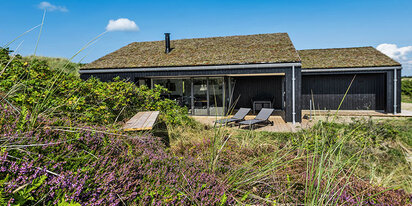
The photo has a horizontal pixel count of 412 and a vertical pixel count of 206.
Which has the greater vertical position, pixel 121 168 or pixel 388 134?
pixel 121 168

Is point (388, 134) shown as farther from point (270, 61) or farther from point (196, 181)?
point (196, 181)

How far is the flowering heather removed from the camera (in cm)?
129

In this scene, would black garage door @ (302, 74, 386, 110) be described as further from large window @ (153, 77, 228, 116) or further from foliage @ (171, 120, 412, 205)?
foliage @ (171, 120, 412, 205)

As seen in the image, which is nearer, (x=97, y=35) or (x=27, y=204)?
(x=27, y=204)

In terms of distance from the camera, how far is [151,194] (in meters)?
1.67

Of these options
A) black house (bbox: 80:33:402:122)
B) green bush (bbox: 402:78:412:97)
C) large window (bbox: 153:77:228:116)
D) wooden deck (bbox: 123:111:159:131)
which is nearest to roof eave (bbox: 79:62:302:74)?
black house (bbox: 80:33:402:122)

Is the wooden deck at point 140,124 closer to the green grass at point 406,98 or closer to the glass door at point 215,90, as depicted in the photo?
the glass door at point 215,90

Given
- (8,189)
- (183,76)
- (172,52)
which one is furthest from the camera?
(172,52)

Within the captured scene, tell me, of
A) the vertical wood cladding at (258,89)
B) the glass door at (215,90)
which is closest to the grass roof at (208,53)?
the glass door at (215,90)

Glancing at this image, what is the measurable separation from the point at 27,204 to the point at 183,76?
11002 mm

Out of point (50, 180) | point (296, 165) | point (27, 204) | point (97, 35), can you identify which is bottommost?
point (296, 165)

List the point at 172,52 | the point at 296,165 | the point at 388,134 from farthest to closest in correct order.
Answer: the point at 172,52
the point at 388,134
the point at 296,165

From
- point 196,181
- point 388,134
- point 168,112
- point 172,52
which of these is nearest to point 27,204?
point 196,181

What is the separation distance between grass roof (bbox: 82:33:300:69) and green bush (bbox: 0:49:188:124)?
5444mm
